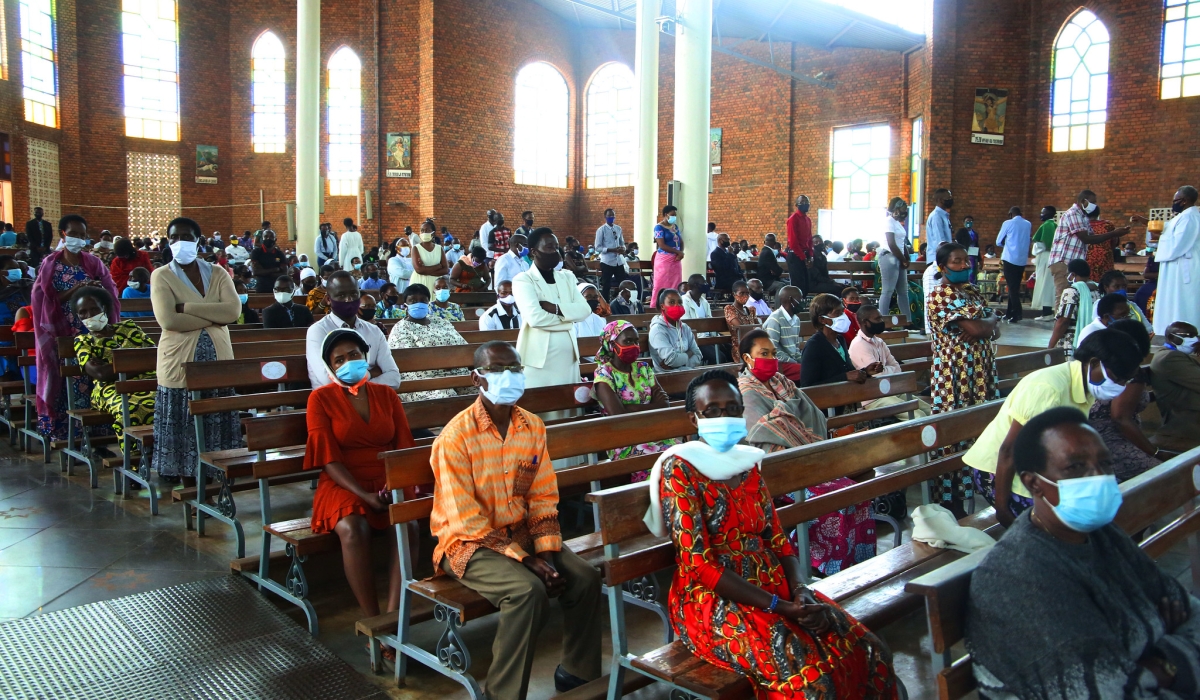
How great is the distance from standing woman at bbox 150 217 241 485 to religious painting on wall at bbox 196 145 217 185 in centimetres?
2264

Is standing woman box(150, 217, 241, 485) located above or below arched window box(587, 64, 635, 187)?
below

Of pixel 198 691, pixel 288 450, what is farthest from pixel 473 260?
pixel 198 691

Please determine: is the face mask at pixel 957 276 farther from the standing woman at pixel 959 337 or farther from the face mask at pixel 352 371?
the face mask at pixel 352 371

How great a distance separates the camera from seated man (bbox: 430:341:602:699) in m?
2.92

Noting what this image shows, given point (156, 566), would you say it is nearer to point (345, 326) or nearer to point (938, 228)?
point (345, 326)

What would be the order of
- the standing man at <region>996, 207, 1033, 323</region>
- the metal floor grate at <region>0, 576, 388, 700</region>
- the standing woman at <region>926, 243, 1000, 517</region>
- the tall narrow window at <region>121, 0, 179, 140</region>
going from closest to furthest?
the metal floor grate at <region>0, 576, 388, 700</region> → the standing woman at <region>926, 243, 1000, 517</region> → the standing man at <region>996, 207, 1033, 323</region> → the tall narrow window at <region>121, 0, 179, 140</region>

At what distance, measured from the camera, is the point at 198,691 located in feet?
10.1

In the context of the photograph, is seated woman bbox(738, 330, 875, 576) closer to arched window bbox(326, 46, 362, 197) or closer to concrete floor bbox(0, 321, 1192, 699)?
concrete floor bbox(0, 321, 1192, 699)

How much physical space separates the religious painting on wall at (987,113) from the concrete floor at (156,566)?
1618 centimetres

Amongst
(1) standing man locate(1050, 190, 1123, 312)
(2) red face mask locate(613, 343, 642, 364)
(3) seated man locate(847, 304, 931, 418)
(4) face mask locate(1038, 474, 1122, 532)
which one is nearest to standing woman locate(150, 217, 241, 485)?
(2) red face mask locate(613, 343, 642, 364)

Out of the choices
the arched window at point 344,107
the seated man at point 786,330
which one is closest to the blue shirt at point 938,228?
the seated man at point 786,330

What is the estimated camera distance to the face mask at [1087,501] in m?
2.13

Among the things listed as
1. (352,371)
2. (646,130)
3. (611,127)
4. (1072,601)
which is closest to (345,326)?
(352,371)

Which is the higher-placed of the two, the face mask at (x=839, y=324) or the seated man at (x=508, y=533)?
the face mask at (x=839, y=324)
